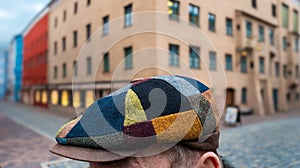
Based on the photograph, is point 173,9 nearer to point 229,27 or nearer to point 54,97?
point 229,27

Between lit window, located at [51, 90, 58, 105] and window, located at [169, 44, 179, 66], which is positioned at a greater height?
window, located at [169, 44, 179, 66]

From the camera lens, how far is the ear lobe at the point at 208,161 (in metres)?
0.51

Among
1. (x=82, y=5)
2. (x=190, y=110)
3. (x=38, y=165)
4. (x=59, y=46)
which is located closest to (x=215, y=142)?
(x=190, y=110)

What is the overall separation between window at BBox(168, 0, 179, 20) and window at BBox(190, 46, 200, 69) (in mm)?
119

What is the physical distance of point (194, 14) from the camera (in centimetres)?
90

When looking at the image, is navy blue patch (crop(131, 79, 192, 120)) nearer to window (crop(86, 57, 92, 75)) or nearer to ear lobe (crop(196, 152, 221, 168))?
ear lobe (crop(196, 152, 221, 168))

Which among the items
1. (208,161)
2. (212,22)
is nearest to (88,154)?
(208,161)

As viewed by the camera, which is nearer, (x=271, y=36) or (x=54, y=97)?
(x=54, y=97)

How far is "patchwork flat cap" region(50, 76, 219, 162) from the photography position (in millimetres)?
458

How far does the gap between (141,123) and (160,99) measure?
0.20 feet

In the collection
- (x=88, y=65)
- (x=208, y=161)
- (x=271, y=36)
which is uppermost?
(x=271, y=36)

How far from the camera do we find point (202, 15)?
3.01ft

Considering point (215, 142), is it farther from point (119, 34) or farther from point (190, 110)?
point (119, 34)

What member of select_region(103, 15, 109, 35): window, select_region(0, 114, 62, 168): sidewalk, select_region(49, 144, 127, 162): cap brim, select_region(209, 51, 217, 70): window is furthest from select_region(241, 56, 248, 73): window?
select_region(0, 114, 62, 168): sidewalk
